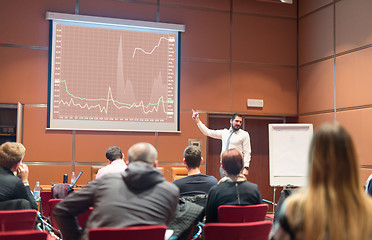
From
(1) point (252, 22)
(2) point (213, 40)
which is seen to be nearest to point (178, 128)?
(2) point (213, 40)

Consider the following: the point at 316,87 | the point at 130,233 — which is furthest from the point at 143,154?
the point at 316,87

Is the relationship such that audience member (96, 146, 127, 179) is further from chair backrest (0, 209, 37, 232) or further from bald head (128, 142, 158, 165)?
bald head (128, 142, 158, 165)

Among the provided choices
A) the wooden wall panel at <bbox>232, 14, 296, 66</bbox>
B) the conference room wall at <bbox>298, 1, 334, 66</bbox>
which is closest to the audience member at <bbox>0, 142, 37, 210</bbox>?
the wooden wall panel at <bbox>232, 14, 296, 66</bbox>

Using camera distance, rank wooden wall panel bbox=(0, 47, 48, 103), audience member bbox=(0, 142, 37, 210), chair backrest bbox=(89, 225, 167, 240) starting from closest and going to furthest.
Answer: chair backrest bbox=(89, 225, 167, 240) < audience member bbox=(0, 142, 37, 210) < wooden wall panel bbox=(0, 47, 48, 103)

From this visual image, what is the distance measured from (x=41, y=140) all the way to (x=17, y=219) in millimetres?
4344

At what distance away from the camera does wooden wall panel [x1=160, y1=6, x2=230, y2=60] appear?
7.36 metres

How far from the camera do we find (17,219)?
2453 mm

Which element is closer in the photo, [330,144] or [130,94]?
[330,144]

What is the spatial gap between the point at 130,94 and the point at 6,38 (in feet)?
7.29

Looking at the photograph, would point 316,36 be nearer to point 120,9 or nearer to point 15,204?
point 120,9

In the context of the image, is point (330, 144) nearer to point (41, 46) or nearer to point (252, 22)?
point (41, 46)

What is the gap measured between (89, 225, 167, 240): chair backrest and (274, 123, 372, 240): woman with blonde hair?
742mm

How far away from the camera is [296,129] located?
592 cm

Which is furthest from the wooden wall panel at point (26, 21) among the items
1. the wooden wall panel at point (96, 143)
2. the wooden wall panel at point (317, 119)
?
the wooden wall panel at point (317, 119)
